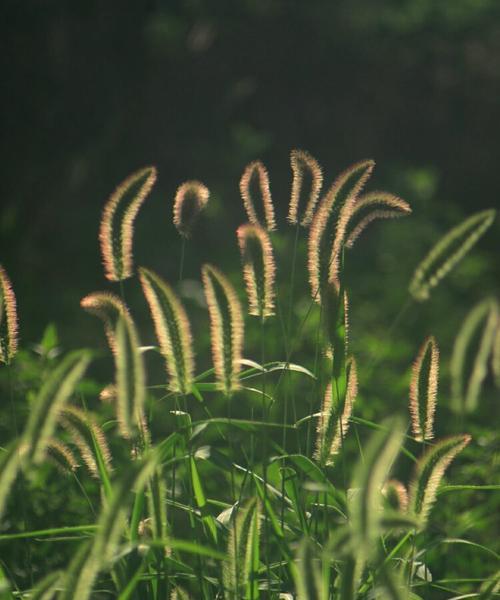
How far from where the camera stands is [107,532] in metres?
1.21

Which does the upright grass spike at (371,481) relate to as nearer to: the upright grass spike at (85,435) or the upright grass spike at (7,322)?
the upright grass spike at (85,435)

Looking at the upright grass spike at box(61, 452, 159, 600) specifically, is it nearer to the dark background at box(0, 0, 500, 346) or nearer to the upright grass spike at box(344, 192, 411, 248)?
the upright grass spike at box(344, 192, 411, 248)

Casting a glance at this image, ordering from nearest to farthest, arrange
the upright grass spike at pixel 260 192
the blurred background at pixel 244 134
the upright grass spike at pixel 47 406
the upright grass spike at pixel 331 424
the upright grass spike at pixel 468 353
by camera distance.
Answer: the upright grass spike at pixel 47 406, the upright grass spike at pixel 468 353, the upright grass spike at pixel 331 424, the upright grass spike at pixel 260 192, the blurred background at pixel 244 134

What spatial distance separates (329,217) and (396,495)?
527mm

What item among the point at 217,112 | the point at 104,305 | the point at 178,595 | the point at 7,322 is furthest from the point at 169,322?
the point at 217,112

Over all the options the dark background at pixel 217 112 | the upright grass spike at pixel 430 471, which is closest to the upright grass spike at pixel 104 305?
the upright grass spike at pixel 430 471

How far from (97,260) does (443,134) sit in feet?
13.2

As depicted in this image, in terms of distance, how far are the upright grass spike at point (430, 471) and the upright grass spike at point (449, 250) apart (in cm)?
29

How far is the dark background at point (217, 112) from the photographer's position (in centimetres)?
689

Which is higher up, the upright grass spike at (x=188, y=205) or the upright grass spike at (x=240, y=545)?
the upright grass spike at (x=188, y=205)

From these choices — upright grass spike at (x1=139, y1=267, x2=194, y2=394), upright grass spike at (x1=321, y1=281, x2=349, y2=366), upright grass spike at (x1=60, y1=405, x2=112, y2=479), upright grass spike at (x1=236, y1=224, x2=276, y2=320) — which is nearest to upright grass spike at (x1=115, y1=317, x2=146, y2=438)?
upright grass spike at (x1=139, y1=267, x2=194, y2=394)

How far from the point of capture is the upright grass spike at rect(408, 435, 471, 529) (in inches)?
59.7

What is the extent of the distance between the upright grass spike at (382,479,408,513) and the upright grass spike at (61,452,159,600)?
2.04 ft

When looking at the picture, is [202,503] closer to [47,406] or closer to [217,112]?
[47,406]
